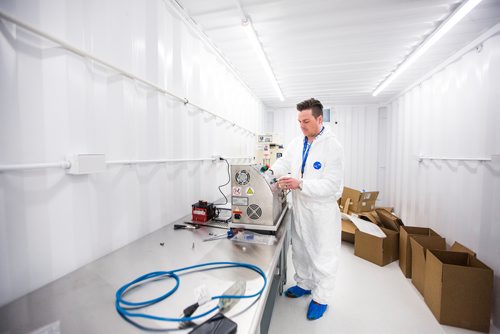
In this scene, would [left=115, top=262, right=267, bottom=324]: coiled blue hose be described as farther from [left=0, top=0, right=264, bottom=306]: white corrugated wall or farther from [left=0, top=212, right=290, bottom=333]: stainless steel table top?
[left=0, top=0, right=264, bottom=306]: white corrugated wall

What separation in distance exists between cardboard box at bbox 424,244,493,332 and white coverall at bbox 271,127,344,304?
3.01 ft

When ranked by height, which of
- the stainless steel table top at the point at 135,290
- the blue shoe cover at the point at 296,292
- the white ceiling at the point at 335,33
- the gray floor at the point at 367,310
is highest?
the white ceiling at the point at 335,33

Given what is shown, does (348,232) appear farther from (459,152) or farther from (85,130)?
(85,130)

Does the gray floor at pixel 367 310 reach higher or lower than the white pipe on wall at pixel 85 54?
lower

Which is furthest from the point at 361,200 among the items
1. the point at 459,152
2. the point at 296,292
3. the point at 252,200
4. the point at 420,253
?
the point at 252,200

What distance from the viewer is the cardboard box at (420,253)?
2.13 meters

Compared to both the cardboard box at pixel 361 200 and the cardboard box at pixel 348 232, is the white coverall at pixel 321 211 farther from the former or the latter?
the cardboard box at pixel 361 200

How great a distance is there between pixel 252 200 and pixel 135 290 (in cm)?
83

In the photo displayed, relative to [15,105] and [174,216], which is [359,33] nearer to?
[174,216]

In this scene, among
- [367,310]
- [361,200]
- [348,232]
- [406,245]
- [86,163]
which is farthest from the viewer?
[361,200]

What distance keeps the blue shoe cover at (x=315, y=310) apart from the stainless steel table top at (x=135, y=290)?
913 mm

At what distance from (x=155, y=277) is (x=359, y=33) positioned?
298cm

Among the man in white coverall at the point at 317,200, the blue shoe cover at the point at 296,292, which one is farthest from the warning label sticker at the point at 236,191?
the blue shoe cover at the point at 296,292

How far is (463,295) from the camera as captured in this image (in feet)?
5.64
